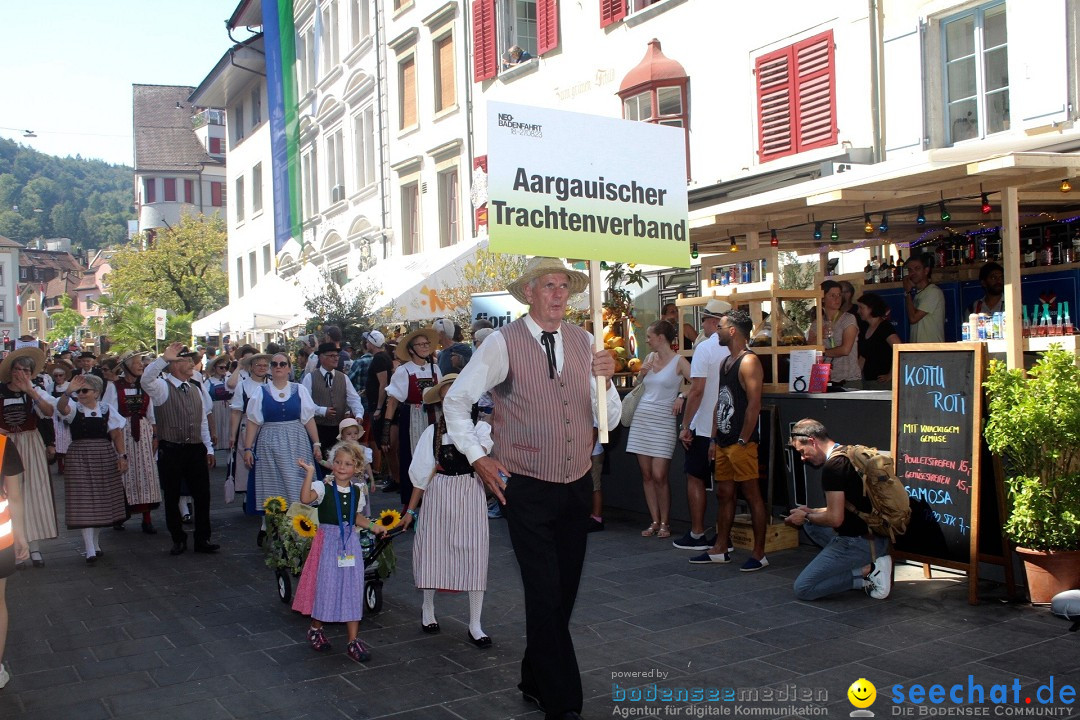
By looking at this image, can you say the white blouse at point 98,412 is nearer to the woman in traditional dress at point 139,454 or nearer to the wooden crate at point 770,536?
the woman in traditional dress at point 139,454

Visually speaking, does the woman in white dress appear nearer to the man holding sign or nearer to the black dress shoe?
the black dress shoe

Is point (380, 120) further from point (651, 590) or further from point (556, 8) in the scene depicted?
point (651, 590)

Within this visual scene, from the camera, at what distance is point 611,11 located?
1806cm

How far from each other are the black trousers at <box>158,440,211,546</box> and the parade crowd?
0.07 ft

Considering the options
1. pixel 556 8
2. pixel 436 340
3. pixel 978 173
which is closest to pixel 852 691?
pixel 978 173

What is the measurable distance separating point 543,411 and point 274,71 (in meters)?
29.1

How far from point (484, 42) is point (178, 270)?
32.1 meters

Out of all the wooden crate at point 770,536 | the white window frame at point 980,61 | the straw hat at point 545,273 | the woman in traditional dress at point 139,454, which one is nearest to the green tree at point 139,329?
the woman in traditional dress at point 139,454

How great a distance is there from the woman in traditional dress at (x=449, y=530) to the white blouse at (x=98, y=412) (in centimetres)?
485

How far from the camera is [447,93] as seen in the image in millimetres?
23781

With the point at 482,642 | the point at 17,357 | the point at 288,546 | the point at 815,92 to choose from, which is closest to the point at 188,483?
the point at 17,357

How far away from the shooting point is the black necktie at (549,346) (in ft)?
16.8

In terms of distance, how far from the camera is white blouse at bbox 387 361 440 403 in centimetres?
1139

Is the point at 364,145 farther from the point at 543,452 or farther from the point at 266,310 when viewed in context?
the point at 543,452
